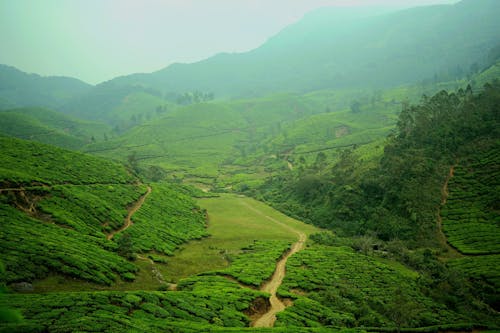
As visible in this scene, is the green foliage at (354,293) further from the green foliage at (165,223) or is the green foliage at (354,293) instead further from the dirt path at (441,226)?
the green foliage at (165,223)

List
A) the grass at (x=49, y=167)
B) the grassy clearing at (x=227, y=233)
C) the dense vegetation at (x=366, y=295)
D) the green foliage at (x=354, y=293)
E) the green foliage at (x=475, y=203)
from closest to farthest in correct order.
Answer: the green foliage at (x=354, y=293), the dense vegetation at (x=366, y=295), the grassy clearing at (x=227, y=233), the grass at (x=49, y=167), the green foliage at (x=475, y=203)

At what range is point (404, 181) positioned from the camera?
77.3m

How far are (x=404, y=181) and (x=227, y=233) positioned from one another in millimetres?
44883

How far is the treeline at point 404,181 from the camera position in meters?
71.1

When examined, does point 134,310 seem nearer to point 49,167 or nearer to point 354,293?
point 354,293

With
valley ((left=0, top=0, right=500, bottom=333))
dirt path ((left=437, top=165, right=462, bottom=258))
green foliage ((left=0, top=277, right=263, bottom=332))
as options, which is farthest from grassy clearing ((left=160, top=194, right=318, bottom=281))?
dirt path ((left=437, top=165, right=462, bottom=258))

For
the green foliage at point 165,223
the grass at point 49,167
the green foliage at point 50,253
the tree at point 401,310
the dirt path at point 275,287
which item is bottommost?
the tree at point 401,310

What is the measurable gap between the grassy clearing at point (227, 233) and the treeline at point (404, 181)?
9.78 metres

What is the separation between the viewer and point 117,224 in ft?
179

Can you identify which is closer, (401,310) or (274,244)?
(401,310)

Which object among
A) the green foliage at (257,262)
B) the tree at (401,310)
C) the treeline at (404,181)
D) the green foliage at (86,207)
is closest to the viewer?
the tree at (401,310)

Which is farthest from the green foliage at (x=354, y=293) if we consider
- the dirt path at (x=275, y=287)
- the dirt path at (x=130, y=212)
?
the dirt path at (x=130, y=212)

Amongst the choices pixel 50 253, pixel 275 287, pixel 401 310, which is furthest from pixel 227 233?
pixel 50 253

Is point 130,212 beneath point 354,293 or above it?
above
